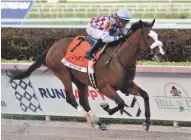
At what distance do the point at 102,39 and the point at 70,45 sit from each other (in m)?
0.63

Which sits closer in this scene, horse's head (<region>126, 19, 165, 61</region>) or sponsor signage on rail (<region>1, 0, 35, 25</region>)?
horse's head (<region>126, 19, 165, 61</region>)

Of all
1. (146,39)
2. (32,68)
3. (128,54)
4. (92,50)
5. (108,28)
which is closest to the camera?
(146,39)

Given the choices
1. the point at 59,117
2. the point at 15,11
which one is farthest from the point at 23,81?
the point at 15,11

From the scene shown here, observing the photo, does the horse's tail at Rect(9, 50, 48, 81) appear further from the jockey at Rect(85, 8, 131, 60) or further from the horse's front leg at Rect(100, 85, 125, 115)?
the horse's front leg at Rect(100, 85, 125, 115)

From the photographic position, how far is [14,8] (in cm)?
1263

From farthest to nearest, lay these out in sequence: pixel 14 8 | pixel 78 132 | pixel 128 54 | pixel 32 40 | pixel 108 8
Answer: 1. pixel 108 8
2. pixel 14 8
3. pixel 32 40
4. pixel 78 132
5. pixel 128 54

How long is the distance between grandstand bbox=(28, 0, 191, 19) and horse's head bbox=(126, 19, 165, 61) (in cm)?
901

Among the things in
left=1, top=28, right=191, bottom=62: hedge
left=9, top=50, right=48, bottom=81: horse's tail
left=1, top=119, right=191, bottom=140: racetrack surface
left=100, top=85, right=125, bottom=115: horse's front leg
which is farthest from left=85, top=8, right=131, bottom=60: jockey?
left=1, top=28, right=191, bottom=62: hedge

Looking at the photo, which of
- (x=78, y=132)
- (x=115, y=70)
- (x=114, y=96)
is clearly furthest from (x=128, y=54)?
(x=78, y=132)

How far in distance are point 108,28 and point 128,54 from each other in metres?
0.39

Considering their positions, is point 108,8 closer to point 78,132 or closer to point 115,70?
point 78,132

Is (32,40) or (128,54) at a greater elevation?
(128,54)

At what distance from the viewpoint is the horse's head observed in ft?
19.4

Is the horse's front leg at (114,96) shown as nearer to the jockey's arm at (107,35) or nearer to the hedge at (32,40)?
the jockey's arm at (107,35)
